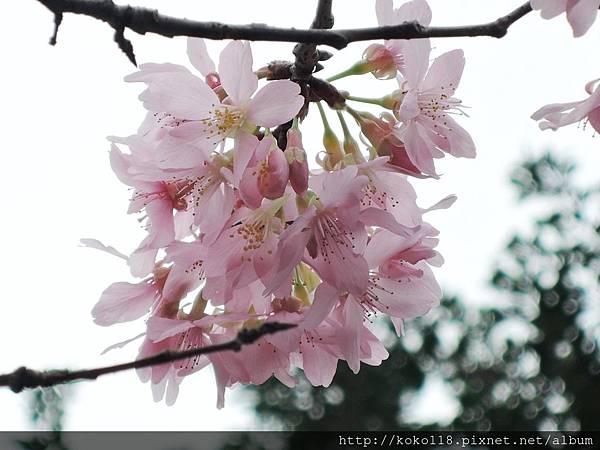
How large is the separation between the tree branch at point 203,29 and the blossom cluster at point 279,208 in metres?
0.24

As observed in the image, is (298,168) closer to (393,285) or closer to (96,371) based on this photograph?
(393,285)

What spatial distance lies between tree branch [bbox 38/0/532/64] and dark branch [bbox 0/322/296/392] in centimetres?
44

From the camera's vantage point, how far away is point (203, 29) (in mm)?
1019

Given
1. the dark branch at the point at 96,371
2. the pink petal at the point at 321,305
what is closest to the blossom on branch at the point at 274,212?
the pink petal at the point at 321,305

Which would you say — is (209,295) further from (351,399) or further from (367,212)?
(351,399)

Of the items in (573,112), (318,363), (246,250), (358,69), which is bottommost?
(318,363)

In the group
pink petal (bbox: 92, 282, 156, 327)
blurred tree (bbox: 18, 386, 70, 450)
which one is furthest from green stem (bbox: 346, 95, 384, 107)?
blurred tree (bbox: 18, 386, 70, 450)

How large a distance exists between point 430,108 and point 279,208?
13.4 inches

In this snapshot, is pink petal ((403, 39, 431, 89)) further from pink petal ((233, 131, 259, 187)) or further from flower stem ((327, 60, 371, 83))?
pink petal ((233, 131, 259, 187))

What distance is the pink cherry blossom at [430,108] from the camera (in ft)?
4.63

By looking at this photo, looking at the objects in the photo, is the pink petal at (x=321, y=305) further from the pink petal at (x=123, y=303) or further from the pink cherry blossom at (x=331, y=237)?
the pink petal at (x=123, y=303)

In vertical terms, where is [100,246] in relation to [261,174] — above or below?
below

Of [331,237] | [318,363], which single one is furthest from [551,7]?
[318,363]

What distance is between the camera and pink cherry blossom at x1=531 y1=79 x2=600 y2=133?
1453 millimetres
